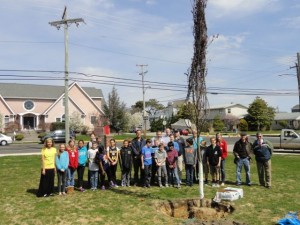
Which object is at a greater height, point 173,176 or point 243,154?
point 243,154

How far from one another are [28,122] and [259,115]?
41.1 meters

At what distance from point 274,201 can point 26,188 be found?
8.09 metres

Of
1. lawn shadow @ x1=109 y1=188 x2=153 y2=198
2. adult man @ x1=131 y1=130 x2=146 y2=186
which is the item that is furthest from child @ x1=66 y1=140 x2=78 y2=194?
adult man @ x1=131 y1=130 x2=146 y2=186

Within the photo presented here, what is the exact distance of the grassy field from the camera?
9.27 m

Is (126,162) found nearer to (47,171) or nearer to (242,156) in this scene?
(47,171)

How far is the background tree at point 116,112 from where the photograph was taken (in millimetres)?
60344

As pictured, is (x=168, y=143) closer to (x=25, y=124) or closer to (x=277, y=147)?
(x=277, y=147)

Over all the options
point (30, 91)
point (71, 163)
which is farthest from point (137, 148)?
point (30, 91)

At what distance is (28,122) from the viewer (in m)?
61.9

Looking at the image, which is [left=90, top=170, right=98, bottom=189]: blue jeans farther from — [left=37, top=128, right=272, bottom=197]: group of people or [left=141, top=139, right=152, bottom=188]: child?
[left=141, top=139, right=152, bottom=188]: child

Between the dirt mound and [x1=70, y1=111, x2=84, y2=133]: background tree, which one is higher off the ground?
[x1=70, y1=111, x2=84, y2=133]: background tree

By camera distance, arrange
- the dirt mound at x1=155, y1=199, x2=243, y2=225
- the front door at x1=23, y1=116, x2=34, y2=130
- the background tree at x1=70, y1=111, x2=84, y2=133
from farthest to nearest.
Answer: the front door at x1=23, y1=116, x2=34, y2=130 < the background tree at x1=70, y1=111, x2=84, y2=133 < the dirt mound at x1=155, y1=199, x2=243, y2=225

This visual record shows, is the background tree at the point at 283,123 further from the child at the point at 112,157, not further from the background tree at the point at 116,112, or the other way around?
the child at the point at 112,157

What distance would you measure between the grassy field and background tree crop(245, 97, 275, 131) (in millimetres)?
56732
